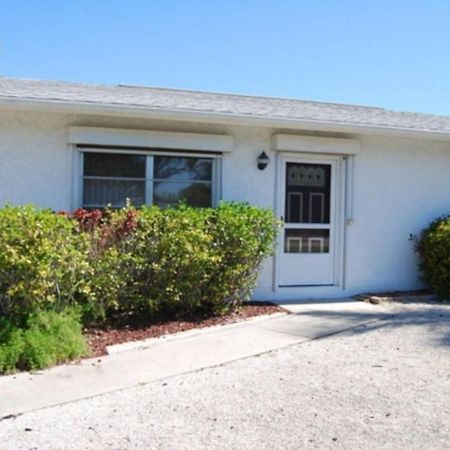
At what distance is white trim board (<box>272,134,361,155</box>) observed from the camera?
8.79 m

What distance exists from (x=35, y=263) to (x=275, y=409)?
9.76ft

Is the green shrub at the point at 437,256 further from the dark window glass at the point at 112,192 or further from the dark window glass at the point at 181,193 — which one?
the dark window glass at the point at 112,192

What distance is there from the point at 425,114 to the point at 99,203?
779cm

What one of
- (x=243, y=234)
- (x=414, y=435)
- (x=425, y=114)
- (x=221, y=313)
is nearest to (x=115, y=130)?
(x=243, y=234)

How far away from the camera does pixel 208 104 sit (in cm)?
884

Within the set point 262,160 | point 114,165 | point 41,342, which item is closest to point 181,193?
point 114,165

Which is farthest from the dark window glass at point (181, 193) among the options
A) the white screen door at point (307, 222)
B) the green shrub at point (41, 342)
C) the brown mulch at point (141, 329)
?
the green shrub at point (41, 342)

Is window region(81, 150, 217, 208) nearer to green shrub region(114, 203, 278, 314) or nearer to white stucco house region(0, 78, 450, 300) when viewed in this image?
white stucco house region(0, 78, 450, 300)

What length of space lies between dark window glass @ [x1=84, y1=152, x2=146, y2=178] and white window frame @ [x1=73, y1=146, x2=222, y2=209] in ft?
0.20

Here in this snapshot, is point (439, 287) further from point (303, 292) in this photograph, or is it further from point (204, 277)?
point (204, 277)

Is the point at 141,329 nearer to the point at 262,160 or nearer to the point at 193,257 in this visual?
the point at 193,257

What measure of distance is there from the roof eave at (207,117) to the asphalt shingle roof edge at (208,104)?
14 millimetres

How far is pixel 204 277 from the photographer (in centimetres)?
735

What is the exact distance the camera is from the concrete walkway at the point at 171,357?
4648 millimetres
